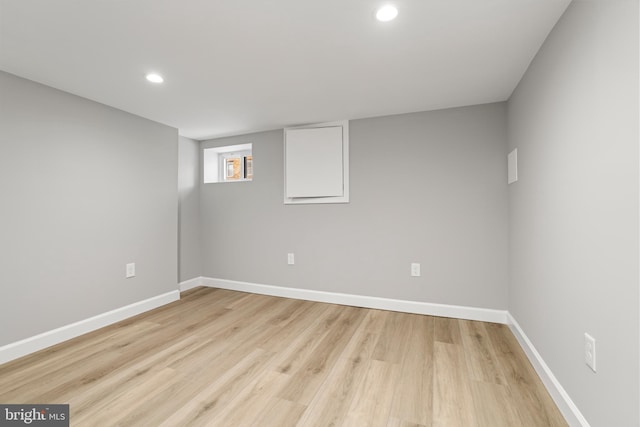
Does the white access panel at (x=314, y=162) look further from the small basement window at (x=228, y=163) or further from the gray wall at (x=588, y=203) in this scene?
the gray wall at (x=588, y=203)

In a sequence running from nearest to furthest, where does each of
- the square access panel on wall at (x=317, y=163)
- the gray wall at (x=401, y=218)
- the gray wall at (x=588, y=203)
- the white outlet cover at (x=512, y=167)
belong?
the gray wall at (x=588, y=203)
the white outlet cover at (x=512, y=167)
the gray wall at (x=401, y=218)
the square access panel on wall at (x=317, y=163)

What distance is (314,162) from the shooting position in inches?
124

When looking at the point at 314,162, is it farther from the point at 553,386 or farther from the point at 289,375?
the point at 553,386

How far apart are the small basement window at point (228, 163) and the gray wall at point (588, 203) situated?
10.1 ft

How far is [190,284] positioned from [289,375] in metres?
2.48

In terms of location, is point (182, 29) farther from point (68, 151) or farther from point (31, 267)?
point (31, 267)

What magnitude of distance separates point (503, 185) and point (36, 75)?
3.82m

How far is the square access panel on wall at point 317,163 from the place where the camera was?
3.04 meters

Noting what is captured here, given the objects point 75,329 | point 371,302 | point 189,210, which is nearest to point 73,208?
point 75,329
